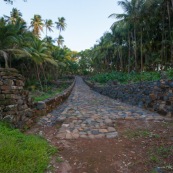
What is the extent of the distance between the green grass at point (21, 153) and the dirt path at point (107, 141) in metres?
0.29

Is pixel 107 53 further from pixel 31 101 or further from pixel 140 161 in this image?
pixel 140 161

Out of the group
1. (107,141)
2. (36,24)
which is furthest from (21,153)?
(36,24)

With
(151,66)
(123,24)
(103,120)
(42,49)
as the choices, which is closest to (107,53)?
(151,66)

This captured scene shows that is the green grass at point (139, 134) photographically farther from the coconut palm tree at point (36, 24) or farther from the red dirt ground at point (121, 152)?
the coconut palm tree at point (36, 24)

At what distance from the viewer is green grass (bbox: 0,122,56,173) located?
2.91 meters

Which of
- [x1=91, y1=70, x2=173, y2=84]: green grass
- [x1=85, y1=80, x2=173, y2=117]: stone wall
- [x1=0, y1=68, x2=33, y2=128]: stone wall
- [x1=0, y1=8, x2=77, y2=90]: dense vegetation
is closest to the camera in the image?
[x1=0, y1=68, x2=33, y2=128]: stone wall

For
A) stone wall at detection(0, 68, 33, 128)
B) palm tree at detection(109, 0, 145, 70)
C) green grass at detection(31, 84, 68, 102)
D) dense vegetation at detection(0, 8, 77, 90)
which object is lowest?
green grass at detection(31, 84, 68, 102)

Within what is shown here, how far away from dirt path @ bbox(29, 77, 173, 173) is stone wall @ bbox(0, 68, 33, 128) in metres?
0.57

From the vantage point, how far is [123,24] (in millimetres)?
23406

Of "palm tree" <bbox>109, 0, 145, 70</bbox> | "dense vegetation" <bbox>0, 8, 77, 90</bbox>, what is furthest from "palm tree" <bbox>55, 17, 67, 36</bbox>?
Result: "palm tree" <bbox>109, 0, 145, 70</bbox>

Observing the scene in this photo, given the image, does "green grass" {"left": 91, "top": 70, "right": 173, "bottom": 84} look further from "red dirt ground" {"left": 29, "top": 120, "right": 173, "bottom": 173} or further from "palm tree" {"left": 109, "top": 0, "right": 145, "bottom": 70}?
"palm tree" {"left": 109, "top": 0, "right": 145, "bottom": 70}

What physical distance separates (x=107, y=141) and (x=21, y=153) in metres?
2.10

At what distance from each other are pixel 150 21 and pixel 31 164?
24068 millimetres

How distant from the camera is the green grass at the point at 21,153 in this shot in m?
2.91
